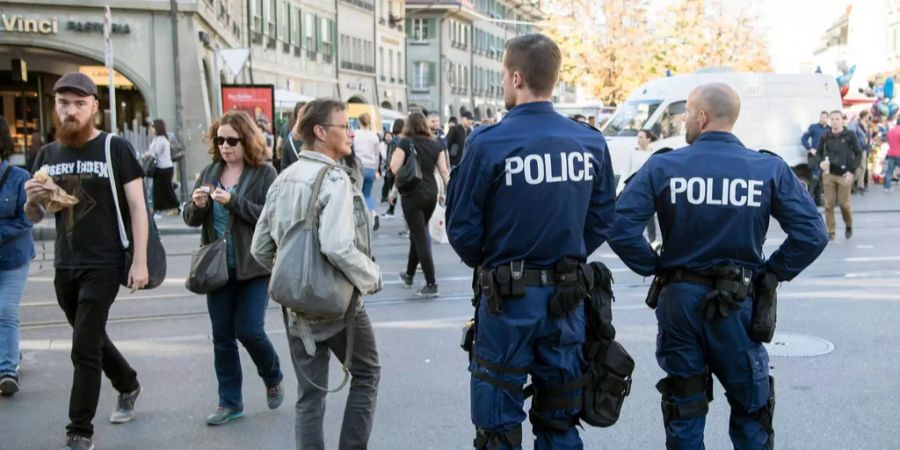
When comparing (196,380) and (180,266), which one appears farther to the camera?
(180,266)

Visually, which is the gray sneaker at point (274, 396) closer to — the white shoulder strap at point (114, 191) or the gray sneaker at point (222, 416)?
the gray sneaker at point (222, 416)

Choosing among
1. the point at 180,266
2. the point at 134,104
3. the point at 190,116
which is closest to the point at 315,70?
the point at 134,104

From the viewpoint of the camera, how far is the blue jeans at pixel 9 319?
5898 mm

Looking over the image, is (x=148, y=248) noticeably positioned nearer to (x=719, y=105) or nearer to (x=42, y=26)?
(x=719, y=105)

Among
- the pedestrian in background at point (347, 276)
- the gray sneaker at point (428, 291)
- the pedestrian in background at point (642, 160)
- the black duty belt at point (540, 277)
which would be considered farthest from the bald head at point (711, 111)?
the pedestrian in background at point (642, 160)

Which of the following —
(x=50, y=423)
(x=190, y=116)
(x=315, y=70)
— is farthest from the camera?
(x=315, y=70)

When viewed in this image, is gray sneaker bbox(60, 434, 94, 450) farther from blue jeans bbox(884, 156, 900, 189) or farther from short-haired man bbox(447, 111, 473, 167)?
blue jeans bbox(884, 156, 900, 189)

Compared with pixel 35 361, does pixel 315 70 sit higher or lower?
higher

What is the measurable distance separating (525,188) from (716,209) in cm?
92

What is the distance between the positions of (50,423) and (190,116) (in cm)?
1999

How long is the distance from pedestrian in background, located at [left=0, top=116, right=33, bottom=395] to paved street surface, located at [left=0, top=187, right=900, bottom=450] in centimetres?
24

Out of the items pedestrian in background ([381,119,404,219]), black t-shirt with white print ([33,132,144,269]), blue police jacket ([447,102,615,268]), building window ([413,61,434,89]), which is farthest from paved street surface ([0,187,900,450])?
building window ([413,61,434,89])

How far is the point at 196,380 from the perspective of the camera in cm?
629

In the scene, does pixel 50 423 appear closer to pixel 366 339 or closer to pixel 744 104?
pixel 366 339
